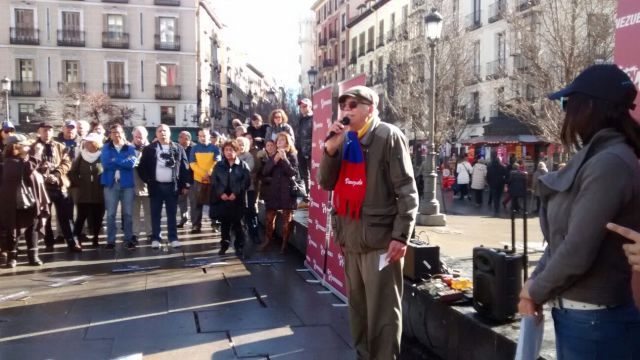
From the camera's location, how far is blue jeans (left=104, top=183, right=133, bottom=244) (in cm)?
830

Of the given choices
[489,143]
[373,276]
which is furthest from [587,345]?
[489,143]

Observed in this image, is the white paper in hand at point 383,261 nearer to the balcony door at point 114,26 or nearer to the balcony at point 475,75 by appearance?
the balcony at point 475,75

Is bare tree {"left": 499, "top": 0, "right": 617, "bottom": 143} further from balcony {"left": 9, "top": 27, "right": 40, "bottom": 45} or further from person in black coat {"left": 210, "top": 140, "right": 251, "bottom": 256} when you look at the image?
balcony {"left": 9, "top": 27, "right": 40, "bottom": 45}

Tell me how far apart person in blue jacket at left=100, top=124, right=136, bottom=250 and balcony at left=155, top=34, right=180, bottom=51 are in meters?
42.6

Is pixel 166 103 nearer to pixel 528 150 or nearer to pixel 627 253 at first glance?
pixel 528 150

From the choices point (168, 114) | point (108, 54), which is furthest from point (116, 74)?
point (168, 114)

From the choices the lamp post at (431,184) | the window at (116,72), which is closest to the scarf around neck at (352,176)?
the lamp post at (431,184)

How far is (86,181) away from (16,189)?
4.56 ft

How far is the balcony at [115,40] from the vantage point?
47.1m

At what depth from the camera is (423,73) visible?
91.9 ft

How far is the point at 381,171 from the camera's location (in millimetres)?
3605

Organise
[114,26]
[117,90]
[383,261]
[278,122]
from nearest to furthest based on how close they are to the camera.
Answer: [383,261] → [278,122] → [117,90] → [114,26]

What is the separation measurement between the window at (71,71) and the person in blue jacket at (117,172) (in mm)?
42528

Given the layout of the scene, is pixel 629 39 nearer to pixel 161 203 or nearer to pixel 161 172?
pixel 161 172
